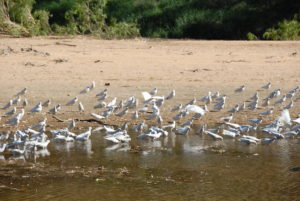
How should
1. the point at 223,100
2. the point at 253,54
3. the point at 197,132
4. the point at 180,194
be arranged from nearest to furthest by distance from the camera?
the point at 180,194 < the point at 197,132 < the point at 223,100 < the point at 253,54

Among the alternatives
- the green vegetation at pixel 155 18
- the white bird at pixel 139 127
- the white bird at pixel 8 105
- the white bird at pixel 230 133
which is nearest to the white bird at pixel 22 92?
the white bird at pixel 8 105

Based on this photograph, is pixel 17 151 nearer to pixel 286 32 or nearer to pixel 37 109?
pixel 37 109

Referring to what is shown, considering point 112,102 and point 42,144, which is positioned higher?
point 112,102

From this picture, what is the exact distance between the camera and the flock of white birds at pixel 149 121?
10453mm

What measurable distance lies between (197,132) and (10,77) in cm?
521

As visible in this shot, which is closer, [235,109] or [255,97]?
[235,109]

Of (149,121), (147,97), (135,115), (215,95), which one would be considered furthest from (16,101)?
(215,95)

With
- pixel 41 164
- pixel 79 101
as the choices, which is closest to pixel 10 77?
pixel 79 101

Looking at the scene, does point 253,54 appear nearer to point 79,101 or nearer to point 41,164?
point 79,101

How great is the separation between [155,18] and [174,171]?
1609cm

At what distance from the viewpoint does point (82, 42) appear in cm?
1875

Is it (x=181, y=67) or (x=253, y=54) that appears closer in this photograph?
(x=181, y=67)

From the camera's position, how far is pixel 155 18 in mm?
24391

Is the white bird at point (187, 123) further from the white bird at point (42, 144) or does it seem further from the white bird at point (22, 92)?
the white bird at point (22, 92)
